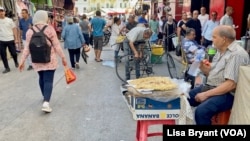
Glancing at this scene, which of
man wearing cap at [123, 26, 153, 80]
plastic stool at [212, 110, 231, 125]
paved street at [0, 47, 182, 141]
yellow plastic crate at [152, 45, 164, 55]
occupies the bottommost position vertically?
paved street at [0, 47, 182, 141]

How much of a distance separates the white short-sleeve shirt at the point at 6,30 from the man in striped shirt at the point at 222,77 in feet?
22.8

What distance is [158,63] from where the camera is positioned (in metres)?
8.16

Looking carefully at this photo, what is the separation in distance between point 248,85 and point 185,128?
3.90 feet

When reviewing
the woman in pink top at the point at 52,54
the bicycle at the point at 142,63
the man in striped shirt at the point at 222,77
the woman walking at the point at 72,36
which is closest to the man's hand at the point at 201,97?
the man in striped shirt at the point at 222,77

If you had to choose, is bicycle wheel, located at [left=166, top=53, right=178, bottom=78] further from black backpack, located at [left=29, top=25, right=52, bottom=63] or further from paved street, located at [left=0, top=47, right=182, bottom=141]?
black backpack, located at [left=29, top=25, right=52, bottom=63]

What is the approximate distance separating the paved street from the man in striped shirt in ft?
3.32

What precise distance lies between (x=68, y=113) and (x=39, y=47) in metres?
1.19

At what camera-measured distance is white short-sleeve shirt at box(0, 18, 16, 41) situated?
870 cm

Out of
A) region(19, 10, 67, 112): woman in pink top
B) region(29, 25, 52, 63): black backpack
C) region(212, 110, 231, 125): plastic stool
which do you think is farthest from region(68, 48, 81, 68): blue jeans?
region(212, 110, 231, 125): plastic stool

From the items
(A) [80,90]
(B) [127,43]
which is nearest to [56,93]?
(A) [80,90]

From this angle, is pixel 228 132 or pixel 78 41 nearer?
pixel 228 132

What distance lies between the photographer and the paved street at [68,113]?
14.0 feet

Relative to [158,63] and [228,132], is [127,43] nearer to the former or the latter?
[158,63]

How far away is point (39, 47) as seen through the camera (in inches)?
195
